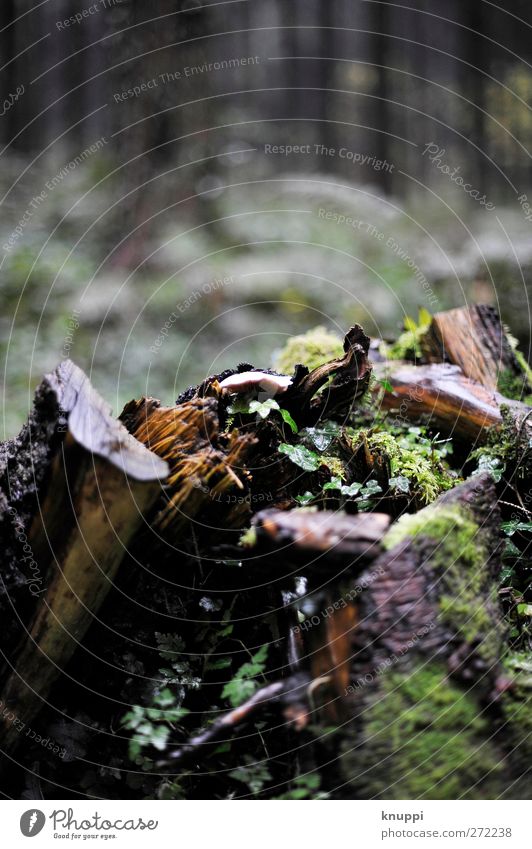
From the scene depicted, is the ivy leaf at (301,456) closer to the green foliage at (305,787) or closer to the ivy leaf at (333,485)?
the ivy leaf at (333,485)

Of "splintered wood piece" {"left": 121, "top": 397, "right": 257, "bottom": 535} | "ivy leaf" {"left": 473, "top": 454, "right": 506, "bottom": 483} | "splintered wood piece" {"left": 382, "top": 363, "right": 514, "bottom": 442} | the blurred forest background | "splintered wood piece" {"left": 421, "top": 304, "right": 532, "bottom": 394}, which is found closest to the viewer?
"splintered wood piece" {"left": 121, "top": 397, "right": 257, "bottom": 535}

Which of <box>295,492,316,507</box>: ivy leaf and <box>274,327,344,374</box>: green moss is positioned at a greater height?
<box>274,327,344,374</box>: green moss

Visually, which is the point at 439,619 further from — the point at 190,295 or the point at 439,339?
the point at 190,295

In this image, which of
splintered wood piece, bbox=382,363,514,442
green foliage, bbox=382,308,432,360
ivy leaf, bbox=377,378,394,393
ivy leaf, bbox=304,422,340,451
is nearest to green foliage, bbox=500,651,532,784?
ivy leaf, bbox=304,422,340,451

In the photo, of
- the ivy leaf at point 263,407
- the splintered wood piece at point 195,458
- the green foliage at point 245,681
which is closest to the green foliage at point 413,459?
the ivy leaf at point 263,407

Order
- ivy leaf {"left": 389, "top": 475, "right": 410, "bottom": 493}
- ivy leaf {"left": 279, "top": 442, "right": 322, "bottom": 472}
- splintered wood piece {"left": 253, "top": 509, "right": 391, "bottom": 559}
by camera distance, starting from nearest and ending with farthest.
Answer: splintered wood piece {"left": 253, "top": 509, "right": 391, "bottom": 559}
ivy leaf {"left": 279, "top": 442, "right": 322, "bottom": 472}
ivy leaf {"left": 389, "top": 475, "right": 410, "bottom": 493}

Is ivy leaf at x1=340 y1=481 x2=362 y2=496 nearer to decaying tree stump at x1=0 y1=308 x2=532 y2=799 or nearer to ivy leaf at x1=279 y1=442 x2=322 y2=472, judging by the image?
decaying tree stump at x1=0 y1=308 x2=532 y2=799

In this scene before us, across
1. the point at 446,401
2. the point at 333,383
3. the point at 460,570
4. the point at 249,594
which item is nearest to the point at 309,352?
the point at 446,401
